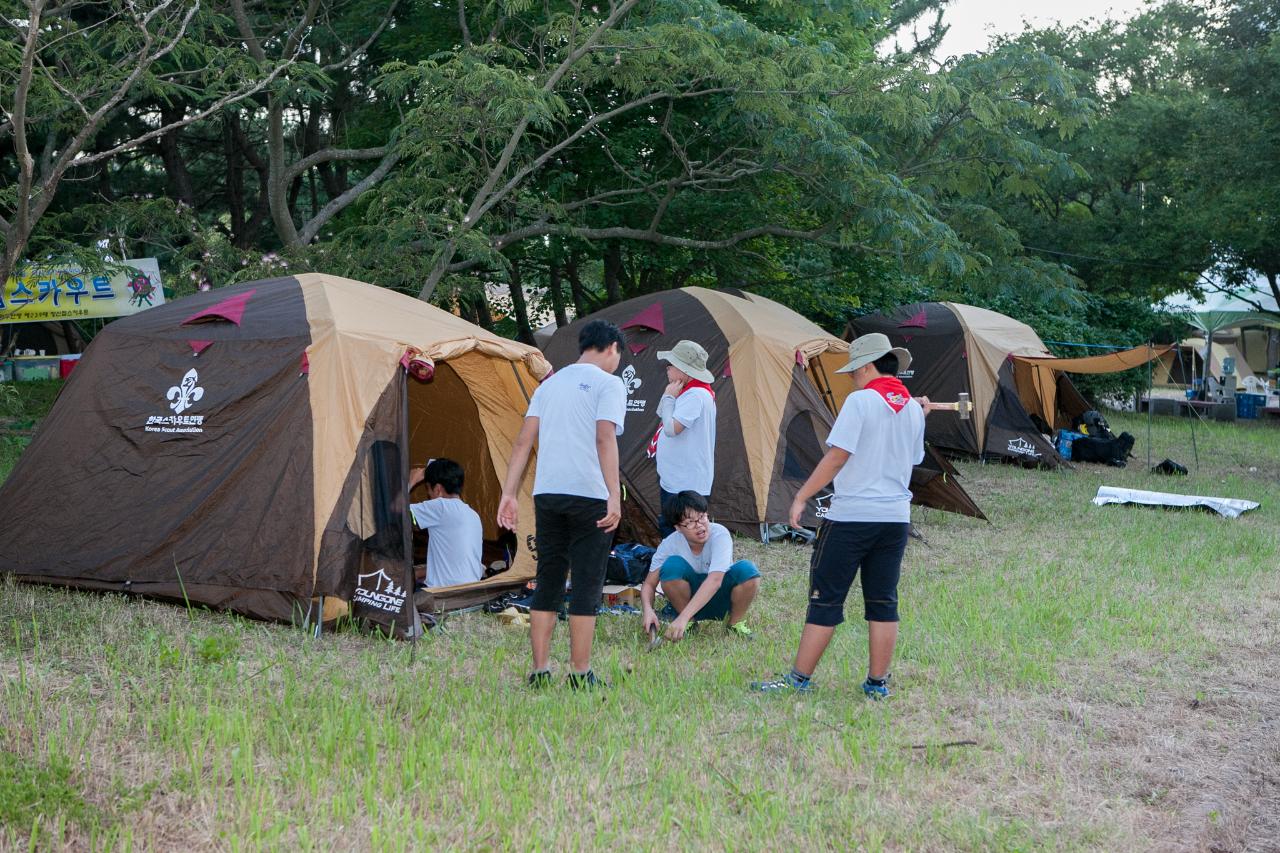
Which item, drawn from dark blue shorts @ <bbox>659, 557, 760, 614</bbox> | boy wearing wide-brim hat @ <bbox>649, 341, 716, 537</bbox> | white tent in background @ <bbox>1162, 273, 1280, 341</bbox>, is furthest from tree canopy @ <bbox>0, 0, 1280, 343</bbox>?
white tent in background @ <bbox>1162, 273, 1280, 341</bbox>

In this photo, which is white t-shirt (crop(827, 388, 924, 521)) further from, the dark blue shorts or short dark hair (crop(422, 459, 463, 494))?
short dark hair (crop(422, 459, 463, 494))

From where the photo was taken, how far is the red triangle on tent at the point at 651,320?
33.5ft

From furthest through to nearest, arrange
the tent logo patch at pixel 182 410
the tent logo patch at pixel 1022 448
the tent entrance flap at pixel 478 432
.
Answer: the tent logo patch at pixel 1022 448 < the tent entrance flap at pixel 478 432 < the tent logo patch at pixel 182 410

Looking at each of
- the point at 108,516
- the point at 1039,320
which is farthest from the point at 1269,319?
the point at 108,516

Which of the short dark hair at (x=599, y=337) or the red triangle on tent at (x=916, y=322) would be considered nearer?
the short dark hair at (x=599, y=337)

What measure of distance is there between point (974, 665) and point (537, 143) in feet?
30.4

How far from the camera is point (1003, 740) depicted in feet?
14.9

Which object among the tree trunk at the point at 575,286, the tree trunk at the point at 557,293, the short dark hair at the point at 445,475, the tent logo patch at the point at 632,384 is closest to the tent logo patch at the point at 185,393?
the short dark hair at the point at 445,475

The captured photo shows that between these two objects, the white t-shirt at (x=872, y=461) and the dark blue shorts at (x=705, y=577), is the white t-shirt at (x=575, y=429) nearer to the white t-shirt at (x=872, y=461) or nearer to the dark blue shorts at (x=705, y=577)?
the white t-shirt at (x=872, y=461)

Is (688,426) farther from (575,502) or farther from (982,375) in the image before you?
(982,375)

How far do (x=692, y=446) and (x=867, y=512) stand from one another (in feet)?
6.56

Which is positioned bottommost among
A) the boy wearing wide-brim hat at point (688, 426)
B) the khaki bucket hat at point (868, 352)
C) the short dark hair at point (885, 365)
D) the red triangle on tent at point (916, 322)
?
the boy wearing wide-brim hat at point (688, 426)

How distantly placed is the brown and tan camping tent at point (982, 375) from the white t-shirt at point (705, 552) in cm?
961

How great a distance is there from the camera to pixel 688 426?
6684 mm
